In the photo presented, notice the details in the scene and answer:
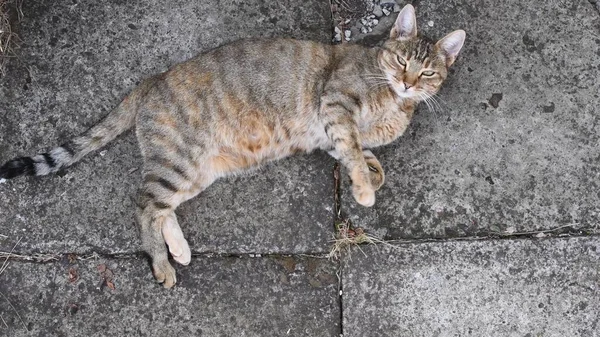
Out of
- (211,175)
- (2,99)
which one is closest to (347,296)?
(211,175)

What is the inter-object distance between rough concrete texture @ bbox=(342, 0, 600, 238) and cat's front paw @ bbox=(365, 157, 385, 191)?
120 millimetres

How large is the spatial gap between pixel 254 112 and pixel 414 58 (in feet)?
3.42

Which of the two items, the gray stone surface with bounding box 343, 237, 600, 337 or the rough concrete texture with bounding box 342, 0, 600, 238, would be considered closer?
the gray stone surface with bounding box 343, 237, 600, 337

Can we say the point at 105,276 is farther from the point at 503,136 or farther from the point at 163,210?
the point at 503,136

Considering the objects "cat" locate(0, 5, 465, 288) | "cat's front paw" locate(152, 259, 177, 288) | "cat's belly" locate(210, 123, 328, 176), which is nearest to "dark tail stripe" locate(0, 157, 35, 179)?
"cat" locate(0, 5, 465, 288)

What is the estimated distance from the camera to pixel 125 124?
13.5 ft

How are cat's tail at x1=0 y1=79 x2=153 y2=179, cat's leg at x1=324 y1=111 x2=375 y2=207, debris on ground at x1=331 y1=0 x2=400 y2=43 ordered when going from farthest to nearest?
debris on ground at x1=331 y1=0 x2=400 y2=43 < cat's tail at x1=0 y1=79 x2=153 y2=179 < cat's leg at x1=324 y1=111 x2=375 y2=207

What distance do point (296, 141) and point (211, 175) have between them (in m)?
0.59

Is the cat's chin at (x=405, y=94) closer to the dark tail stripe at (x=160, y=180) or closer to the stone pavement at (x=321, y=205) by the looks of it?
the stone pavement at (x=321, y=205)

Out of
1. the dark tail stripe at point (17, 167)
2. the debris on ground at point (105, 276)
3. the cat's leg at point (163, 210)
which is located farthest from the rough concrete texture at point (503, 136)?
the dark tail stripe at point (17, 167)

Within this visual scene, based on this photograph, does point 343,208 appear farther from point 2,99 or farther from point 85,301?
point 2,99

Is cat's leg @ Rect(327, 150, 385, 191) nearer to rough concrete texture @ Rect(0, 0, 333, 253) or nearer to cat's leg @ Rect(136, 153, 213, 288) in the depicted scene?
rough concrete texture @ Rect(0, 0, 333, 253)

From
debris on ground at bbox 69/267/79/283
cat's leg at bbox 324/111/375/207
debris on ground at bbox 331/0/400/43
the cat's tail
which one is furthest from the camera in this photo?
debris on ground at bbox 331/0/400/43

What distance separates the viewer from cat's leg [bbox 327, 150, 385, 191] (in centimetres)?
411
